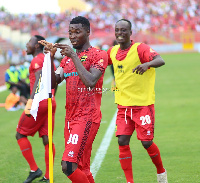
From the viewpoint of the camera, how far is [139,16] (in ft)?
202

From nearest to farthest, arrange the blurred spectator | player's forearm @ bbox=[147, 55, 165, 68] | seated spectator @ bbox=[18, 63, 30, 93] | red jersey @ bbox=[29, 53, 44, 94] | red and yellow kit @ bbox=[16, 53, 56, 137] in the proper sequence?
player's forearm @ bbox=[147, 55, 165, 68] → red jersey @ bbox=[29, 53, 44, 94] → red and yellow kit @ bbox=[16, 53, 56, 137] → seated spectator @ bbox=[18, 63, 30, 93] → the blurred spectator

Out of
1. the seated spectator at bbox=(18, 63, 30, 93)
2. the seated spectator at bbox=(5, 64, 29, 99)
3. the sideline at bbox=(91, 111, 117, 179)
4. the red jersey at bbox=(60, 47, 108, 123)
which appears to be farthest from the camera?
the seated spectator at bbox=(18, 63, 30, 93)

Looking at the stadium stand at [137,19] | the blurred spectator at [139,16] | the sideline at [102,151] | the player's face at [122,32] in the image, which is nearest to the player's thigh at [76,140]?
the player's face at [122,32]

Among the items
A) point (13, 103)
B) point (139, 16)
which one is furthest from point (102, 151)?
point (139, 16)

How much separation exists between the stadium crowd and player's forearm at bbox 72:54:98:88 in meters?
47.7

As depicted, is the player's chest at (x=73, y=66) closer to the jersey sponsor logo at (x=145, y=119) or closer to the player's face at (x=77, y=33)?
the player's face at (x=77, y=33)

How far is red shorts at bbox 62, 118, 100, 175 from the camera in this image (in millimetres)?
5035

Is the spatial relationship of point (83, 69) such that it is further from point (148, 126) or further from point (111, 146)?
point (111, 146)

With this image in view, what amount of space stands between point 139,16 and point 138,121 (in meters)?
56.0

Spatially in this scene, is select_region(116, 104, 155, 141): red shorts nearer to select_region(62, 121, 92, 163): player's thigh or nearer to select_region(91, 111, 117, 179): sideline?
select_region(91, 111, 117, 179): sideline

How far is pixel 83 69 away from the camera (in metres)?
4.89

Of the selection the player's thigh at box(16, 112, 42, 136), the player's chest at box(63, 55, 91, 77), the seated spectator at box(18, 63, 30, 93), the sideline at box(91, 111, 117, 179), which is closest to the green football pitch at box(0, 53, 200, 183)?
the sideline at box(91, 111, 117, 179)

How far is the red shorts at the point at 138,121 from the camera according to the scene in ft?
21.1

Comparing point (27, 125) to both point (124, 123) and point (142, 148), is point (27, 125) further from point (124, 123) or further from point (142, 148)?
point (142, 148)
